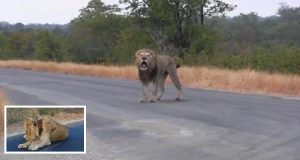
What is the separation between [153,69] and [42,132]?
31.2ft

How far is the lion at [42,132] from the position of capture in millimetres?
4824

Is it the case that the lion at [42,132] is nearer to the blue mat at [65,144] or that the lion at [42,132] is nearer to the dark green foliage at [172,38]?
the blue mat at [65,144]

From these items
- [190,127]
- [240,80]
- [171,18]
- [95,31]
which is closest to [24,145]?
[190,127]

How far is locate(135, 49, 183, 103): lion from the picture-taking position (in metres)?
13.6

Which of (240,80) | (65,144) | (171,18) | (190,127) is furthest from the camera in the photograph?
(171,18)

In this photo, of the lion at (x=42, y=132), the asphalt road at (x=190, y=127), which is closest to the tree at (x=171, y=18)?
the asphalt road at (x=190, y=127)

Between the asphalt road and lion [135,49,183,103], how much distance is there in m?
0.36

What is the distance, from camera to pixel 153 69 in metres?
14.4

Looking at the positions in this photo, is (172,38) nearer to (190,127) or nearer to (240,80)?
(240,80)

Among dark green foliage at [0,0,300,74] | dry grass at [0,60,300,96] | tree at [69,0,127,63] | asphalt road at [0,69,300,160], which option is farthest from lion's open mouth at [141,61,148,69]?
tree at [69,0,127,63]

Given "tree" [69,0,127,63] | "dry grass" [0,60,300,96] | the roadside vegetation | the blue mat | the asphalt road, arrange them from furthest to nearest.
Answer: "tree" [69,0,127,63], the roadside vegetation, "dry grass" [0,60,300,96], the asphalt road, the blue mat

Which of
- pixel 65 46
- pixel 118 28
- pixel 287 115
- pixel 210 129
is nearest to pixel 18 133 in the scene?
pixel 210 129

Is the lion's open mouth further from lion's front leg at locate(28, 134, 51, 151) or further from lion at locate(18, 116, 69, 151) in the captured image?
lion's front leg at locate(28, 134, 51, 151)

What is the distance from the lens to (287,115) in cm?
1223
